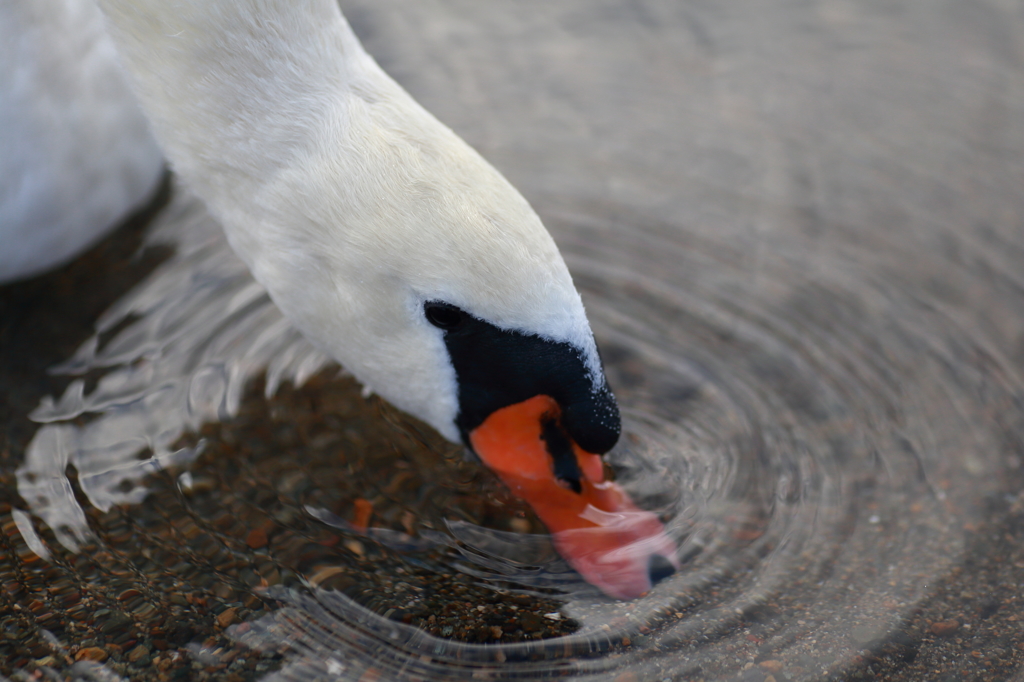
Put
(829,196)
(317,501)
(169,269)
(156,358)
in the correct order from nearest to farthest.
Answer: (317,501), (156,358), (169,269), (829,196)

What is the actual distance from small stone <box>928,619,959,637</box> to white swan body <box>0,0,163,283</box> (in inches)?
128

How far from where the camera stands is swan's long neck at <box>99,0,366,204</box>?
2.83 m

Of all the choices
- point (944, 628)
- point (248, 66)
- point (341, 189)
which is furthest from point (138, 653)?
point (944, 628)

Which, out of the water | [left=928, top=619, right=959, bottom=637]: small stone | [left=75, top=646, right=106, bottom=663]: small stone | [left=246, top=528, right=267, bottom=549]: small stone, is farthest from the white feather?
[left=928, top=619, right=959, bottom=637]: small stone

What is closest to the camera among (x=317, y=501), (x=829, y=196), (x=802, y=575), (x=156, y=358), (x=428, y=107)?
(x=802, y=575)

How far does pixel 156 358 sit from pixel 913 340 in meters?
2.92

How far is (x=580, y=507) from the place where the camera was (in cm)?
317

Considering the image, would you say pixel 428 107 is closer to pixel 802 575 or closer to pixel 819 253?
pixel 819 253

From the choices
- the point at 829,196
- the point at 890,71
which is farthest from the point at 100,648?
the point at 890,71

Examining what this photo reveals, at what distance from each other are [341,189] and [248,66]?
0.48 meters

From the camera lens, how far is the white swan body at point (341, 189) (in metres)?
2.63

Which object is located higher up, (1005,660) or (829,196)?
(829,196)

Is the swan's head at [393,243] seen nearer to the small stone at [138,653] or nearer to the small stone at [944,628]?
the small stone at [944,628]

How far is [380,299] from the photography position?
112 inches
